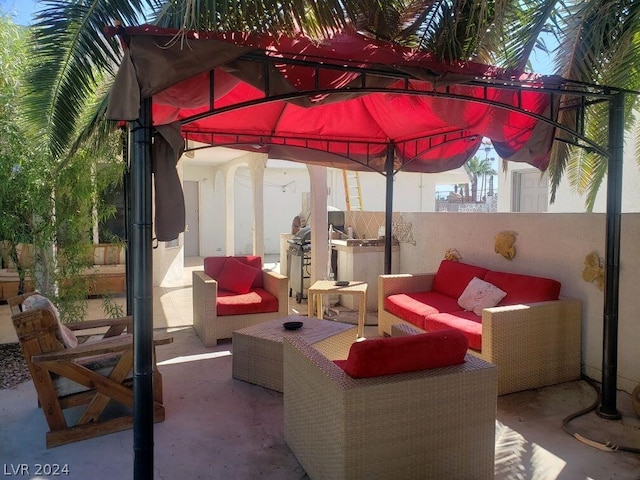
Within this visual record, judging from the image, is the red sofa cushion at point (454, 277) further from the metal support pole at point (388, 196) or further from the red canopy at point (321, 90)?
the red canopy at point (321, 90)

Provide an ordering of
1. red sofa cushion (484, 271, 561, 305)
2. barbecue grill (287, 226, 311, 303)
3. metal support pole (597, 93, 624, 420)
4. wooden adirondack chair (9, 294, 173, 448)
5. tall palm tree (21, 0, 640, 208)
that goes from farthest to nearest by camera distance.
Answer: barbecue grill (287, 226, 311, 303)
red sofa cushion (484, 271, 561, 305)
metal support pole (597, 93, 624, 420)
wooden adirondack chair (9, 294, 173, 448)
tall palm tree (21, 0, 640, 208)

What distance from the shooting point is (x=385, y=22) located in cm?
363

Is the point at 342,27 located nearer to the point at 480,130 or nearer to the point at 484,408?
the point at 480,130

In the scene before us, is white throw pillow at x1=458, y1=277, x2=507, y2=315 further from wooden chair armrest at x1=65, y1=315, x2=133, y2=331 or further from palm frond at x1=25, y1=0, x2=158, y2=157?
palm frond at x1=25, y1=0, x2=158, y2=157

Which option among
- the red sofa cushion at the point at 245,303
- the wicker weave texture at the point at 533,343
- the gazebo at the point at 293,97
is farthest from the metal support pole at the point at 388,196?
the wicker weave texture at the point at 533,343

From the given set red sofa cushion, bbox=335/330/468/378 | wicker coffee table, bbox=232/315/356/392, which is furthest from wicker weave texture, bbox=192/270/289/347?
red sofa cushion, bbox=335/330/468/378

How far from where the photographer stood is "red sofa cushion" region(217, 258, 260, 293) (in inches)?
225

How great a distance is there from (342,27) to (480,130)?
1795 mm

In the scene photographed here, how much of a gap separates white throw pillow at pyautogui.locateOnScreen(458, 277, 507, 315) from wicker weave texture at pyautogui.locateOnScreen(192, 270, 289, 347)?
6.73 feet

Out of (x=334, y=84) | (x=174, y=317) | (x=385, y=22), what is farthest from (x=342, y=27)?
(x=174, y=317)

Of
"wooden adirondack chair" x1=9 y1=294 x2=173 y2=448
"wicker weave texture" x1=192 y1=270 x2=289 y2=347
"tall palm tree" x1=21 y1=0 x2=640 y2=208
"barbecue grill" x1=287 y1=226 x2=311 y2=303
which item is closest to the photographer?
"tall palm tree" x1=21 y1=0 x2=640 y2=208

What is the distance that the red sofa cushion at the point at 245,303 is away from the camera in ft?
17.2

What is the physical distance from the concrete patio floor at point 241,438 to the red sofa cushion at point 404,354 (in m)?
0.87

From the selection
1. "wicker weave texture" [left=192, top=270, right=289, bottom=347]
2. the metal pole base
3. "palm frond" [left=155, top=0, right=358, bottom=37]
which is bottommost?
the metal pole base
